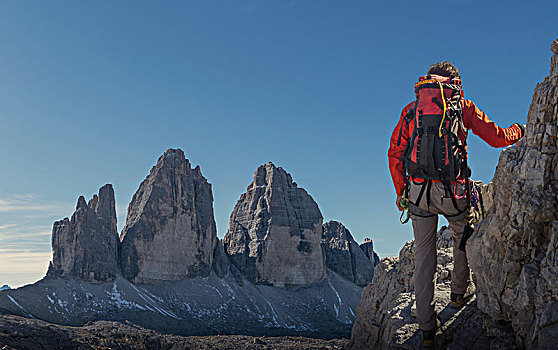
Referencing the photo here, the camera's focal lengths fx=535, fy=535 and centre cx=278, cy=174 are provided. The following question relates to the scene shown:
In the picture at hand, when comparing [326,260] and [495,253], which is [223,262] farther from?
[495,253]

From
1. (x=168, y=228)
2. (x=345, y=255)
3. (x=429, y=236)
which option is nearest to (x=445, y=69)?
(x=429, y=236)

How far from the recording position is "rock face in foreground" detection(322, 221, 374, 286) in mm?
149625

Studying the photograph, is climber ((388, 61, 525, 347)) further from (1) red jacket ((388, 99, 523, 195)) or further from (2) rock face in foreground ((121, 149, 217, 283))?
(2) rock face in foreground ((121, 149, 217, 283))

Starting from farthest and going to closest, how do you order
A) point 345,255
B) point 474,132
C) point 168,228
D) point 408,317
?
point 345,255 → point 168,228 → point 408,317 → point 474,132

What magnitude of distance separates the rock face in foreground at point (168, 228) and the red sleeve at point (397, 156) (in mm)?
109844

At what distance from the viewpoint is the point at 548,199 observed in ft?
21.2

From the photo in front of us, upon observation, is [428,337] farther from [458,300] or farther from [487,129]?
[487,129]

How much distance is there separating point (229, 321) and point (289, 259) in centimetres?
2694

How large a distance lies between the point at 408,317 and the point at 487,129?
3.25 meters

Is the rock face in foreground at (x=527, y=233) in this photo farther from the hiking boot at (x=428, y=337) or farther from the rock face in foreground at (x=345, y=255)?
the rock face in foreground at (x=345, y=255)

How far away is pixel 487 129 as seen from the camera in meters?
7.30

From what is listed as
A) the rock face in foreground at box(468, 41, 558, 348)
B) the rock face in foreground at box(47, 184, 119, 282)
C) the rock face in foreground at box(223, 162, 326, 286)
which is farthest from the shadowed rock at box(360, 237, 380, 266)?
the rock face in foreground at box(468, 41, 558, 348)

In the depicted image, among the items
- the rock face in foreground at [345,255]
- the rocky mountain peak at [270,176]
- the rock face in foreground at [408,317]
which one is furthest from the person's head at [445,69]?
the rock face in foreground at [345,255]

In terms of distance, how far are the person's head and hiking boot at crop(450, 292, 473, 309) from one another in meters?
3.23
